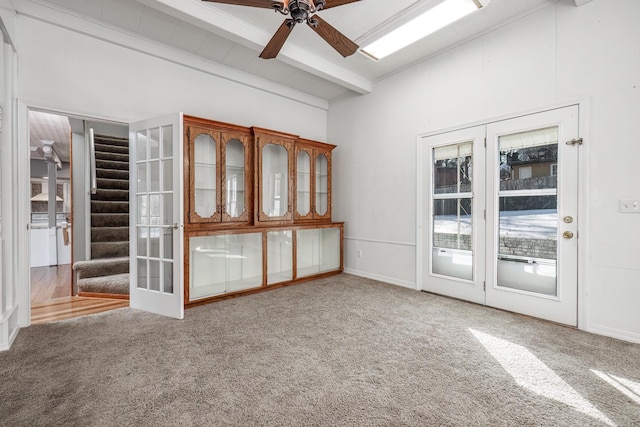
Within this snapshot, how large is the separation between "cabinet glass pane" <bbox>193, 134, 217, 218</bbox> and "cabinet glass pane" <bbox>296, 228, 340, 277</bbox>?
54.9 inches

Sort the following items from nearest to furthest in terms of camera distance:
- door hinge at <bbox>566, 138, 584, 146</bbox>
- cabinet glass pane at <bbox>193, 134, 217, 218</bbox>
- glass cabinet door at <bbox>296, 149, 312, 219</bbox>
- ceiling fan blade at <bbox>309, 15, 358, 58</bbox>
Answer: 1. ceiling fan blade at <bbox>309, 15, 358, 58</bbox>
2. door hinge at <bbox>566, 138, 584, 146</bbox>
3. cabinet glass pane at <bbox>193, 134, 217, 218</bbox>
4. glass cabinet door at <bbox>296, 149, 312, 219</bbox>

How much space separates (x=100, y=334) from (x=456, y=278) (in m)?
3.71

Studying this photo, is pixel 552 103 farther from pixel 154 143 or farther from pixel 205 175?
pixel 154 143

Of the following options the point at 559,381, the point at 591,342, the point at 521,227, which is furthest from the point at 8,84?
the point at 591,342

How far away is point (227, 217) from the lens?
3586 mm

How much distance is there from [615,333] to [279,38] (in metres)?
3.78

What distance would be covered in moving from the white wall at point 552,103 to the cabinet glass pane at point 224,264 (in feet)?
5.89

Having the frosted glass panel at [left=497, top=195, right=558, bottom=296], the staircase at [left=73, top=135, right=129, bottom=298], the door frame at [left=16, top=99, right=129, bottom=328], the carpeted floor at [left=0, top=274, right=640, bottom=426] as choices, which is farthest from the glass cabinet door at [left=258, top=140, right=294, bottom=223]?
the frosted glass panel at [left=497, top=195, right=558, bottom=296]

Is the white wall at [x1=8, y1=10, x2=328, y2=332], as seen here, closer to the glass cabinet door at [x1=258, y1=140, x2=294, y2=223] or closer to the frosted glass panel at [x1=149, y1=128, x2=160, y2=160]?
the frosted glass panel at [x1=149, y1=128, x2=160, y2=160]

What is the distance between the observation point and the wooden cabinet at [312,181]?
441 centimetres

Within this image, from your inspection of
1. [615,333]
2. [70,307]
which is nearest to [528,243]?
[615,333]

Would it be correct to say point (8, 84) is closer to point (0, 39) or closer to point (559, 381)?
point (0, 39)

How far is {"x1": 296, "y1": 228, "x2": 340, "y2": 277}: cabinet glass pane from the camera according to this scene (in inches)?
174

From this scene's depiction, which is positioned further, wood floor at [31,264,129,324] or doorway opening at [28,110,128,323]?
doorway opening at [28,110,128,323]
